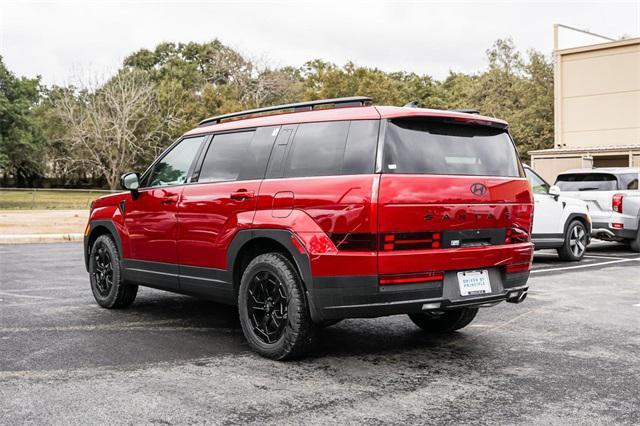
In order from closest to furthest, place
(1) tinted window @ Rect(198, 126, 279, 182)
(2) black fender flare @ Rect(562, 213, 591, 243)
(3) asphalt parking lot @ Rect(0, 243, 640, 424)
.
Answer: (3) asphalt parking lot @ Rect(0, 243, 640, 424)
(1) tinted window @ Rect(198, 126, 279, 182)
(2) black fender flare @ Rect(562, 213, 591, 243)

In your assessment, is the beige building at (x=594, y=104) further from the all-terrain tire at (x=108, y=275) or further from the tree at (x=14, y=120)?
the tree at (x=14, y=120)

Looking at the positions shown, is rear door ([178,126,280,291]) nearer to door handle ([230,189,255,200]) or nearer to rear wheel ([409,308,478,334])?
door handle ([230,189,255,200])

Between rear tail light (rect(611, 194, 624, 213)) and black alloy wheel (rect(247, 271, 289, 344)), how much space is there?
10978mm

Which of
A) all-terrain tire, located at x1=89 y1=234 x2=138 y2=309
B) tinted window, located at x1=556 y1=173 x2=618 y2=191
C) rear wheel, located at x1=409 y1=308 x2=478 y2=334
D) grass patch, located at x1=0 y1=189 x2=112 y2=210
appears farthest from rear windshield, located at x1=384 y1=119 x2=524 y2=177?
grass patch, located at x1=0 y1=189 x2=112 y2=210

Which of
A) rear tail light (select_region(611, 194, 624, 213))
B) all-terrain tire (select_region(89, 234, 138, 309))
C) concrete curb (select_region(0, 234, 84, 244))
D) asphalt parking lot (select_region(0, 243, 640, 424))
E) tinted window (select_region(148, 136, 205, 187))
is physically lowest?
asphalt parking lot (select_region(0, 243, 640, 424))

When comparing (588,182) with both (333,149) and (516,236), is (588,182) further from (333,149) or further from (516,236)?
(333,149)

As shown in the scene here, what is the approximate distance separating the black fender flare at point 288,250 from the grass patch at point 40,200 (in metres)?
28.5

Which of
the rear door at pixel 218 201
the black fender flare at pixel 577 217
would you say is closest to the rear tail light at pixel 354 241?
the rear door at pixel 218 201

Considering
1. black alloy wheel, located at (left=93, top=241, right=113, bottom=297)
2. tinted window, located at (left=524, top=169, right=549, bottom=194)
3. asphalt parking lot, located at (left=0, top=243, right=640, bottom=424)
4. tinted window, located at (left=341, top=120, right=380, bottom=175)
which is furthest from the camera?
tinted window, located at (left=524, top=169, right=549, bottom=194)

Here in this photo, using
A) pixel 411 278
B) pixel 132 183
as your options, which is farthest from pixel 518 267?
pixel 132 183

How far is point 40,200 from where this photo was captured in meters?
32.7

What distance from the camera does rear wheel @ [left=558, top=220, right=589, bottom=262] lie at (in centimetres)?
1302

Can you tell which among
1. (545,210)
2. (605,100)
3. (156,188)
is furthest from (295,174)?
(605,100)

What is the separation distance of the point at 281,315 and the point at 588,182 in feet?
37.1
